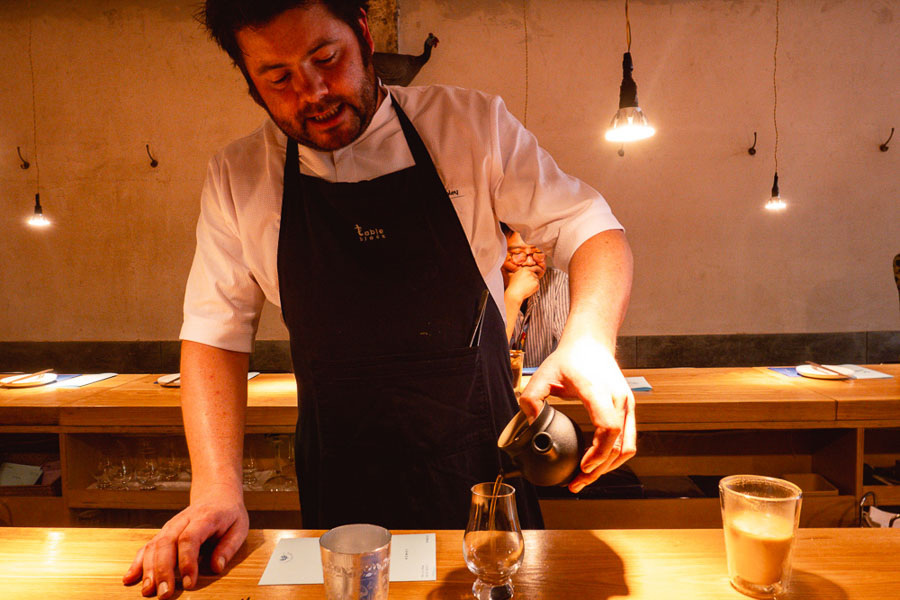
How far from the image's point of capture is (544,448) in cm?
85

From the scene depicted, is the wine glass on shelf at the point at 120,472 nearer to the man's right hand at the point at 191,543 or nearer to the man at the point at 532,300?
the man's right hand at the point at 191,543

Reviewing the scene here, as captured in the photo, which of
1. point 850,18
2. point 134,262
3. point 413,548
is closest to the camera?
point 413,548

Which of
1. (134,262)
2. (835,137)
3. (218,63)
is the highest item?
(218,63)

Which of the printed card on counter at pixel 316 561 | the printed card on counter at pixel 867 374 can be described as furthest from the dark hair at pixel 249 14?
the printed card on counter at pixel 867 374

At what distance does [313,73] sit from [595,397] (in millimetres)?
798

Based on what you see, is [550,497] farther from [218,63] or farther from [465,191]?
[218,63]

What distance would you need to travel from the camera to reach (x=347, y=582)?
0.79 m

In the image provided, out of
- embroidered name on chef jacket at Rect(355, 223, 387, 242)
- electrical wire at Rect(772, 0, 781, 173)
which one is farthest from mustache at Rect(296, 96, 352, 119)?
electrical wire at Rect(772, 0, 781, 173)

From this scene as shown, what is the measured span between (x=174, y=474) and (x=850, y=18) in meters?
5.28

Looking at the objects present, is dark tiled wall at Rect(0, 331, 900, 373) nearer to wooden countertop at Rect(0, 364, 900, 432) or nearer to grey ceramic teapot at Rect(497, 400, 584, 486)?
wooden countertop at Rect(0, 364, 900, 432)

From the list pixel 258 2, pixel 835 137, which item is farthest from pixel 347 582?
pixel 835 137

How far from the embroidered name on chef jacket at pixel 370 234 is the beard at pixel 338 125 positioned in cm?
18

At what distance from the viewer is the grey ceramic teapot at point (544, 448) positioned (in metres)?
0.85

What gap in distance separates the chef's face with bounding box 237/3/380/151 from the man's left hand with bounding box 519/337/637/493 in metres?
0.66
